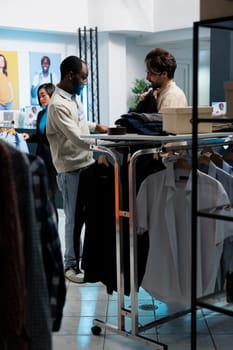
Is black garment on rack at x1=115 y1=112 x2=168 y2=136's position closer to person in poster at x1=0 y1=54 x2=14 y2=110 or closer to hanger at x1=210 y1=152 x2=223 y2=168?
hanger at x1=210 y1=152 x2=223 y2=168

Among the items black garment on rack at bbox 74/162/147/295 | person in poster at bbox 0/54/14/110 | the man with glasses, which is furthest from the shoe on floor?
person in poster at bbox 0/54/14/110

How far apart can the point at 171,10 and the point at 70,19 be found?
197 centimetres

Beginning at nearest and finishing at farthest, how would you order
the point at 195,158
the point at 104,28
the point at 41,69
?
the point at 195,158 → the point at 104,28 → the point at 41,69

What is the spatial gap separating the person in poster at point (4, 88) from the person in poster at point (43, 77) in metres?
0.52

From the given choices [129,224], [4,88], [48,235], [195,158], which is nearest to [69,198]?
[129,224]

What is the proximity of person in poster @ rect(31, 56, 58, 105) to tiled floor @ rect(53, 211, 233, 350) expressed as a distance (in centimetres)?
727

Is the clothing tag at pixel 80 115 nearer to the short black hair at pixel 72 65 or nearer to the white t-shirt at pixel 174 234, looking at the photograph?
the short black hair at pixel 72 65

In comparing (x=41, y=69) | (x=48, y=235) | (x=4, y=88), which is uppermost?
(x=41, y=69)

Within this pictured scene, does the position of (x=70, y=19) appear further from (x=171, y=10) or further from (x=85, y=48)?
(x=171, y=10)

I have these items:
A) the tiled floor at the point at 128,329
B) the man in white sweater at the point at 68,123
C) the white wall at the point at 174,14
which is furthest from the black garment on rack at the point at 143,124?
the white wall at the point at 174,14

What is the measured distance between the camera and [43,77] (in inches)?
407

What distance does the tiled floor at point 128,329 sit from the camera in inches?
108

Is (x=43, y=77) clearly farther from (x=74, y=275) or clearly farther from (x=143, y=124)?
(x=143, y=124)

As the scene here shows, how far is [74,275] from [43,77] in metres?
7.13
